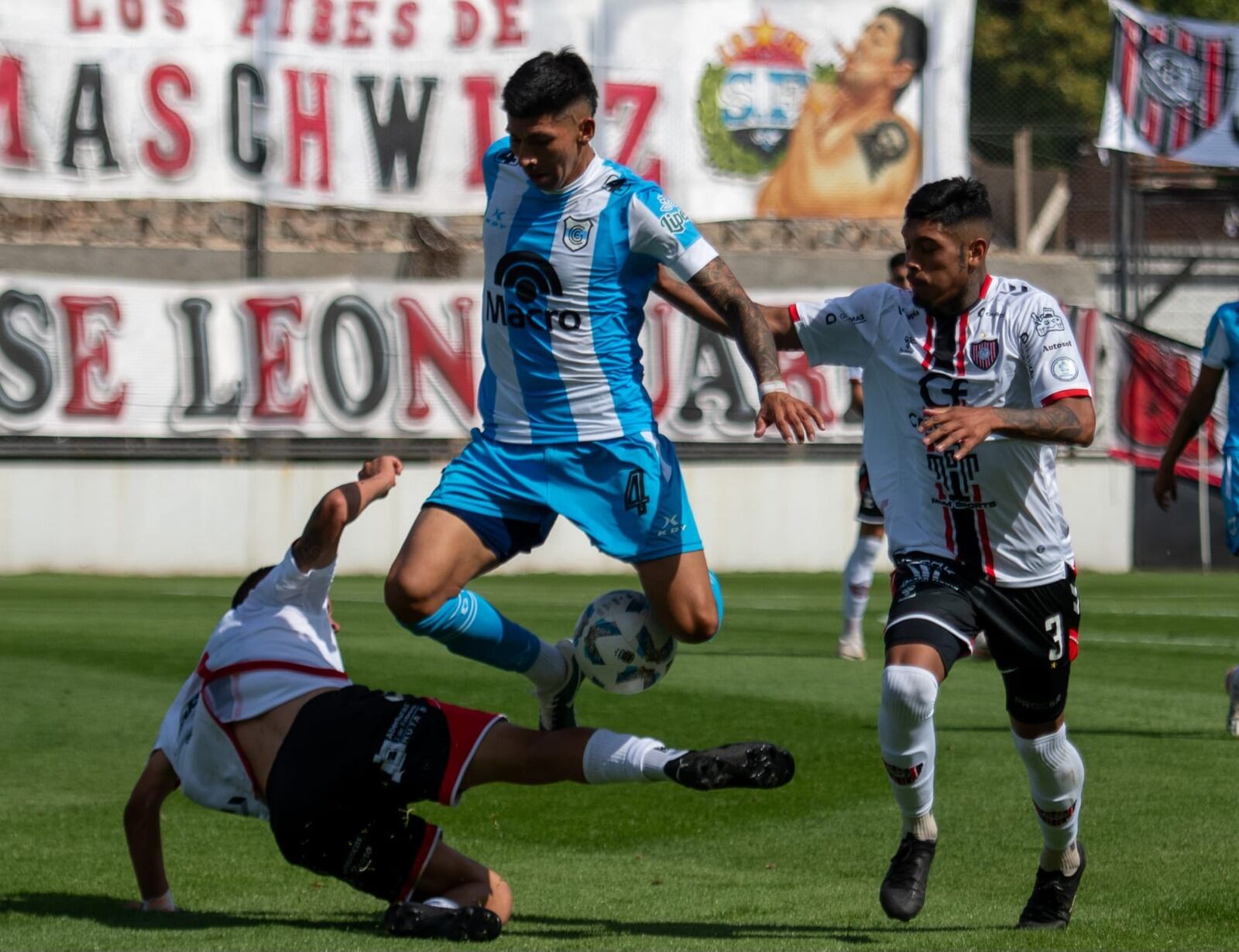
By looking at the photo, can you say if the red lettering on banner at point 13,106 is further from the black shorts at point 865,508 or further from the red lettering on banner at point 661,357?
the black shorts at point 865,508

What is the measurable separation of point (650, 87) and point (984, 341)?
714 inches

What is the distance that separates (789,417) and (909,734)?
3.21 ft

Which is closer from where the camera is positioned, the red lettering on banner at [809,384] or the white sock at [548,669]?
the white sock at [548,669]

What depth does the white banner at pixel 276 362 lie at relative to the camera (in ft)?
69.2

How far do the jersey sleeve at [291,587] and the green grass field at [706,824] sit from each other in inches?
36.2

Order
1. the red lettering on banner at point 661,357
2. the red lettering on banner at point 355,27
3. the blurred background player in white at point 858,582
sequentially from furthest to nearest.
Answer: the red lettering on banner at point 355,27 → the red lettering on banner at point 661,357 → the blurred background player in white at point 858,582

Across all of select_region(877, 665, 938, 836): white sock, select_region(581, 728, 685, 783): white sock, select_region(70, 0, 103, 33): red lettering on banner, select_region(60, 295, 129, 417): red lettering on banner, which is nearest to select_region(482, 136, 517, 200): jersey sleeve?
select_region(581, 728, 685, 783): white sock

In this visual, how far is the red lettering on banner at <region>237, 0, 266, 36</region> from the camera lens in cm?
2259

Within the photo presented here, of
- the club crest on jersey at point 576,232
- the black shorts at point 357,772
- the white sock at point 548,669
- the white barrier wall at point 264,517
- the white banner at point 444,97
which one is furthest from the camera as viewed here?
the white banner at point 444,97

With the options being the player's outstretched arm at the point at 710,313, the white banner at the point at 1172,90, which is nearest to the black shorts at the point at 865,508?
the player's outstretched arm at the point at 710,313

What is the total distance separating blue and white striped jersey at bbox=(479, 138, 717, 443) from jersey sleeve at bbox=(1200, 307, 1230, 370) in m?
3.53

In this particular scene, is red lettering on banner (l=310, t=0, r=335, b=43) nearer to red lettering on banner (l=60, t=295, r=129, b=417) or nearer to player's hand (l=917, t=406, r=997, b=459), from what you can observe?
red lettering on banner (l=60, t=295, r=129, b=417)

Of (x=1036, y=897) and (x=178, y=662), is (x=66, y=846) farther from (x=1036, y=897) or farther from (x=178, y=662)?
(x=178, y=662)

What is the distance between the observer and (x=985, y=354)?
5555 mm
